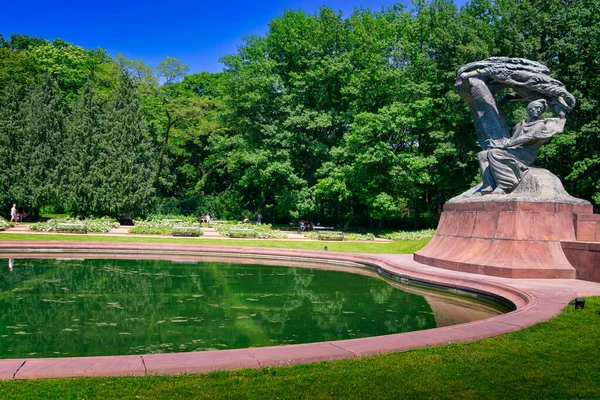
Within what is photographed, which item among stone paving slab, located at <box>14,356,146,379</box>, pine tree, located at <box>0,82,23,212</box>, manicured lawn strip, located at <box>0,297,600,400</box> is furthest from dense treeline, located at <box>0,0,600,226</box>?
stone paving slab, located at <box>14,356,146,379</box>

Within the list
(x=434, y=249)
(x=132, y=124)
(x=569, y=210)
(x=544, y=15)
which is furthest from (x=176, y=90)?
(x=569, y=210)

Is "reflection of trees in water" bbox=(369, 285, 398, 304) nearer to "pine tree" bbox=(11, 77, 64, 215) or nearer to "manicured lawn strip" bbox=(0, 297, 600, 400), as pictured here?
"manicured lawn strip" bbox=(0, 297, 600, 400)

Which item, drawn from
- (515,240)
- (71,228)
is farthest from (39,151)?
(515,240)

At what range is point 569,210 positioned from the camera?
1555 centimetres

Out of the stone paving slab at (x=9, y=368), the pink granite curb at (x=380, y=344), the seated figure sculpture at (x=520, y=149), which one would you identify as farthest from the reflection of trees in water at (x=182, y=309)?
the seated figure sculpture at (x=520, y=149)

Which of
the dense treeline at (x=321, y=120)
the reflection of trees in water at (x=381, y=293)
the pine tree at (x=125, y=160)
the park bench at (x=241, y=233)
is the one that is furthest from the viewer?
the pine tree at (x=125, y=160)

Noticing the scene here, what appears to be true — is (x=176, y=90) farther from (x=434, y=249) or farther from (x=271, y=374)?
(x=271, y=374)

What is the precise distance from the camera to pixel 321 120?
1483 inches

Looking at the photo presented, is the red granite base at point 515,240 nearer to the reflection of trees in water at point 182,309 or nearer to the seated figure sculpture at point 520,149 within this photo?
the seated figure sculpture at point 520,149

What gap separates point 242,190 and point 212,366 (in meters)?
41.2

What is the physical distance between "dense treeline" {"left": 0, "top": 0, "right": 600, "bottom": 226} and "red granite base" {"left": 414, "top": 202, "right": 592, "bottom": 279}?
15945 millimetres

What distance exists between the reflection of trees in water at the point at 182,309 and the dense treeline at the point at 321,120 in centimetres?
2015

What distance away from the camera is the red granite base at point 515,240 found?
47.1ft

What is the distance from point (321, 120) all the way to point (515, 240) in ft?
79.7
